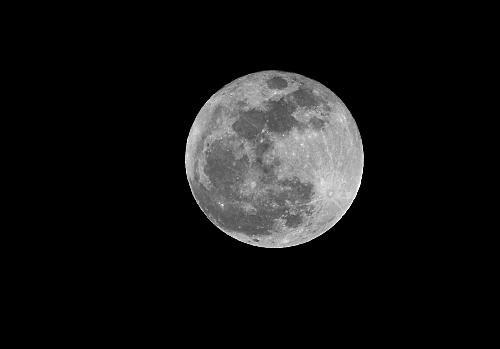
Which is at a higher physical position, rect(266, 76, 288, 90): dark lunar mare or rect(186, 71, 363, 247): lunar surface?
rect(266, 76, 288, 90): dark lunar mare

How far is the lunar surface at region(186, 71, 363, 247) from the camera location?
486cm

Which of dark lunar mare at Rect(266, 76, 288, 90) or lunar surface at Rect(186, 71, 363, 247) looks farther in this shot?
dark lunar mare at Rect(266, 76, 288, 90)

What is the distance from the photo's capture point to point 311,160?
4.91 m

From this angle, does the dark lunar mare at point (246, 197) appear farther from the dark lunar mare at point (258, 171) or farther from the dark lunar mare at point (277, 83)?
the dark lunar mare at point (277, 83)

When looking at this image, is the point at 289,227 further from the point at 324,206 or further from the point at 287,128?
the point at 287,128

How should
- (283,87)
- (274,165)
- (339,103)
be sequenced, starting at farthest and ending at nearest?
(339,103) < (283,87) < (274,165)

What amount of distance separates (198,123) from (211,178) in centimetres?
77

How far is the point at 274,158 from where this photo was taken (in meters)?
4.82


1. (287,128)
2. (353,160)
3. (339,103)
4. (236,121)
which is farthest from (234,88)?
(353,160)

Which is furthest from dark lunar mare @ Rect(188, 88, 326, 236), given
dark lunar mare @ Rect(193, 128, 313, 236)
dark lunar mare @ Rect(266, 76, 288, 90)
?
dark lunar mare @ Rect(266, 76, 288, 90)

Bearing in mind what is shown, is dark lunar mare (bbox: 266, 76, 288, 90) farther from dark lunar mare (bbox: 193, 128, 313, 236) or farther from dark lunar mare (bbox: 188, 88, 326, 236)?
dark lunar mare (bbox: 193, 128, 313, 236)

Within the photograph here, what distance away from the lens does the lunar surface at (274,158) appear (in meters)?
4.86

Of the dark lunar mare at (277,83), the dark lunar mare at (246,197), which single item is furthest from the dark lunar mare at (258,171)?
the dark lunar mare at (277,83)

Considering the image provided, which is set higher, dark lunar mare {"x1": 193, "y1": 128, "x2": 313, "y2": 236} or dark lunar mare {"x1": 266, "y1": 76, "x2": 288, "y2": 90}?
dark lunar mare {"x1": 266, "y1": 76, "x2": 288, "y2": 90}
